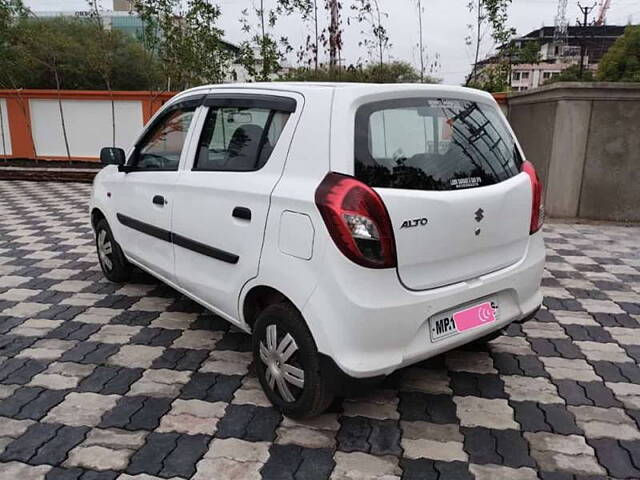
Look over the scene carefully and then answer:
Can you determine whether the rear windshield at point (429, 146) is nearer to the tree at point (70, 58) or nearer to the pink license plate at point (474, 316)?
the pink license plate at point (474, 316)

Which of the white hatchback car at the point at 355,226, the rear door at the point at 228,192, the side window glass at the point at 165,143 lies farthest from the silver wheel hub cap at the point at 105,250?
the white hatchback car at the point at 355,226

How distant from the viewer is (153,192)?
360 centimetres

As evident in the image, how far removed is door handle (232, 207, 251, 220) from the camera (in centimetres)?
266

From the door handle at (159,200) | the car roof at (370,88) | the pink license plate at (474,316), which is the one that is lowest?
the pink license plate at (474,316)

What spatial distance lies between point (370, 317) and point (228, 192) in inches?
43.0

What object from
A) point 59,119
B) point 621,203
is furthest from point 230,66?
point 621,203

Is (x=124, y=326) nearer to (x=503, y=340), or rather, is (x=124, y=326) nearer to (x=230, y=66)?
(x=503, y=340)

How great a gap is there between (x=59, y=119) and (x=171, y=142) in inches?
380

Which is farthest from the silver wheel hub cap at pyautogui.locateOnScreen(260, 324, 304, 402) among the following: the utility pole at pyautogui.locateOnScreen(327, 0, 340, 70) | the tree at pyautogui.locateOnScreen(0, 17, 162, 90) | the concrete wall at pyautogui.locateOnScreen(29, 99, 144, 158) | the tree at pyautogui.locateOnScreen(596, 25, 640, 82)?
the tree at pyautogui.locateOnScreen(596, 25, 640, 82)

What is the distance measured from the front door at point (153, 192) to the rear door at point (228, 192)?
0.18m

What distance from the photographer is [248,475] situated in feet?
7.39

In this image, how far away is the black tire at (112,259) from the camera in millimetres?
4473

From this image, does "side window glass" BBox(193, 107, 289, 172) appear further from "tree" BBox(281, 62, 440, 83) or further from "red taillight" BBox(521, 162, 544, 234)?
"tree" BBox(281, 62, 440, 83)

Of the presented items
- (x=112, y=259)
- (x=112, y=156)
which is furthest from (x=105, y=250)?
(x=112, y=156)
